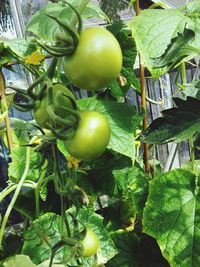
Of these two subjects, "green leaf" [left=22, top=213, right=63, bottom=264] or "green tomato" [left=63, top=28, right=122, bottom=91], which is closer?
"green tomato" [left=63, top=28, right=122, bottom=91]

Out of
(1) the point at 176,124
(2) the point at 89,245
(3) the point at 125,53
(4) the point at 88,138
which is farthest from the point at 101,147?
(3) the point at 125,53

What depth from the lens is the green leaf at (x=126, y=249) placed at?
2.57ft

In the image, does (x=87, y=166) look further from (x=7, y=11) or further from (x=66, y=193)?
(x=7, y=11)

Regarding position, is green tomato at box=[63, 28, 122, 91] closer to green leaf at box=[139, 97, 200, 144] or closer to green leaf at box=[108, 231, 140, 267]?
green leaf at box=[139, 97, 200, 144]

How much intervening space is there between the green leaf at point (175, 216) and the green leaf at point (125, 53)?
Result: 16 cm

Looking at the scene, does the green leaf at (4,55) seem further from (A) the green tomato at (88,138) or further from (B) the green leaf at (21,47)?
(A) the green tomato at (88,138)

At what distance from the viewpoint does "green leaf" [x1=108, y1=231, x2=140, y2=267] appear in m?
0.78

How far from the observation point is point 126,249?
787 mm

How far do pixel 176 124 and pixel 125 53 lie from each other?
18 centimetres

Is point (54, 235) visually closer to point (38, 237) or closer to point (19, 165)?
point (38, 237)

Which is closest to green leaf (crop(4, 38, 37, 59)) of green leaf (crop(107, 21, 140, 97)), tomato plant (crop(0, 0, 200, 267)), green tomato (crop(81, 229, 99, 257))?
tomato plant (crop(0, 0, 200, 267))

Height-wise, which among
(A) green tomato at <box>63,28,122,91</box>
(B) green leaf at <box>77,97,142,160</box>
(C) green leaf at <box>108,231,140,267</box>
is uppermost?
(A) green tomato at <box>63,28,122,91</box>

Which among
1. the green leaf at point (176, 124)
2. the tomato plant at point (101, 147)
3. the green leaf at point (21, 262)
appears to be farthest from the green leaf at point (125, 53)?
the green leaf at point (21, 262)

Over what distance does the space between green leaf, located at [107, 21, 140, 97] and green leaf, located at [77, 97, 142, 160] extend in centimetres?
8
